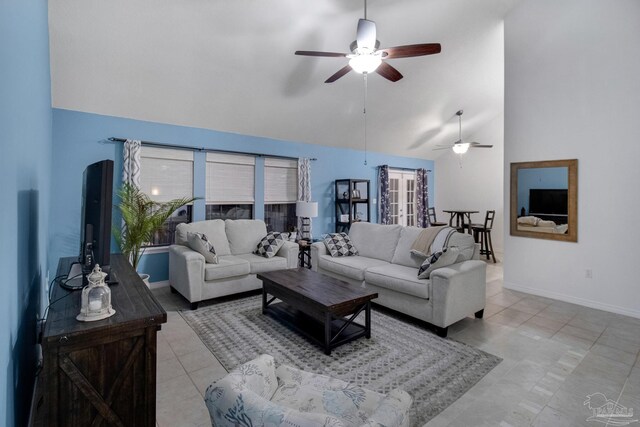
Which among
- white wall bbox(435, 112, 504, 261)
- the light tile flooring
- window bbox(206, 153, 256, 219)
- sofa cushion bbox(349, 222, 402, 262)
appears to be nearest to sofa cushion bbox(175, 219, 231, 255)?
window bbox(206, 153, 256, 219)

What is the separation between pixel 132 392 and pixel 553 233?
487cm

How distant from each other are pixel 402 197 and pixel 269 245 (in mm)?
4965

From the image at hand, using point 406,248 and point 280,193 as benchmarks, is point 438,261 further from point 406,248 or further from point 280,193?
point 280,193

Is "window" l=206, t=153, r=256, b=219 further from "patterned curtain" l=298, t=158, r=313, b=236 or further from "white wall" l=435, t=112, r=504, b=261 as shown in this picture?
"white wall" l=435, t=112, r=504, b=261

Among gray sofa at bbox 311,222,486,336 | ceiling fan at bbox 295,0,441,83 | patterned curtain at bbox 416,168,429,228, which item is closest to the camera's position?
ceiling fan at bbox 295,0,441,83

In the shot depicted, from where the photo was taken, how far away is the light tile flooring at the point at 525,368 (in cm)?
195

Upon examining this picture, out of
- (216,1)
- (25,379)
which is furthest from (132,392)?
(216,1)

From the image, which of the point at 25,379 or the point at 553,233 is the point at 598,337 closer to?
the point at 553,233

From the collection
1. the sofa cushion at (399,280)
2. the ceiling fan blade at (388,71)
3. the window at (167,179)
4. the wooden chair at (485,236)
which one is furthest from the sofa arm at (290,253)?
the wooden chair at (485,236)

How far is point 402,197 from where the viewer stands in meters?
8.41

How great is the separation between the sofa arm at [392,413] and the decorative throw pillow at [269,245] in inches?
137

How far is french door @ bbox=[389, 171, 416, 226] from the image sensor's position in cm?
812

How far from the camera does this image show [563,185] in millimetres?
4055

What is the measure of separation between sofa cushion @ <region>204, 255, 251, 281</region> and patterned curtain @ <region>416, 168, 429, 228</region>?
5679mm
